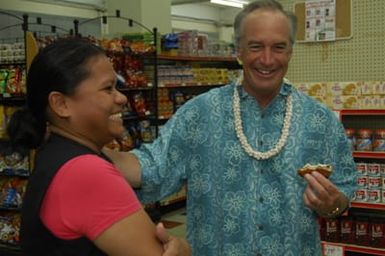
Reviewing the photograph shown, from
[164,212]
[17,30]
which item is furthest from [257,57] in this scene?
[17,30]

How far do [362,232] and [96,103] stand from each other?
2.76 metres

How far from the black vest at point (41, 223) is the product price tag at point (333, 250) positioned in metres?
2.76

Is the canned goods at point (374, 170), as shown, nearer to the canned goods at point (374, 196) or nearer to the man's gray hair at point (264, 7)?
the canned goods at point (374, 196)

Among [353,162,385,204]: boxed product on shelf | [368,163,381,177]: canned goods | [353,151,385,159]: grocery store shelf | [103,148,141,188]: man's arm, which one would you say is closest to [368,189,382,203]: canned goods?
[353,162,385,204]: boxed product on shelf

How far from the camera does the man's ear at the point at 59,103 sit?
4.62ft

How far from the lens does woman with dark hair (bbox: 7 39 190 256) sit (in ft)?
4.10

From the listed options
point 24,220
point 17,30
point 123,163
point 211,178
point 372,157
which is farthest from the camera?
point 17,30

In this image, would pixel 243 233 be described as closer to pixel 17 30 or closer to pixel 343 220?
pixel 343 220

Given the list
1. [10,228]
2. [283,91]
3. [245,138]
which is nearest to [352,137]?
[283,91]

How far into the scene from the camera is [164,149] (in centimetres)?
208

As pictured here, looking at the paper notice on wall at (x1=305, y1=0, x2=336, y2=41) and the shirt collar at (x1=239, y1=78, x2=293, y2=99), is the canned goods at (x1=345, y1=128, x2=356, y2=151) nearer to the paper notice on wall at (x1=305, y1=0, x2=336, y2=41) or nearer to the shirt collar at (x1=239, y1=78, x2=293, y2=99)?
the paper notice on wall at (x1=305, y1=0, x2=336, y2=41)

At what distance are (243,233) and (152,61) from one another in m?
5.30

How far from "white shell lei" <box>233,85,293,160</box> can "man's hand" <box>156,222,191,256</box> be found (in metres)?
0.66

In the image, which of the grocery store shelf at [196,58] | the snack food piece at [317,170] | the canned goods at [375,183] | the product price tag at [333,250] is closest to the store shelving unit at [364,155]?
the product price tag at [333,250]
